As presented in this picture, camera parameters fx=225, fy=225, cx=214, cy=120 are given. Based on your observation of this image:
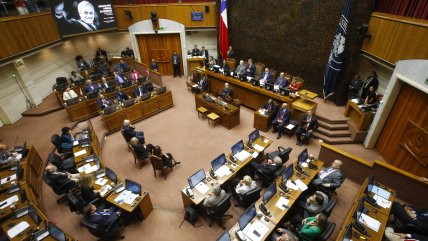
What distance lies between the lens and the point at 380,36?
25.5 feet

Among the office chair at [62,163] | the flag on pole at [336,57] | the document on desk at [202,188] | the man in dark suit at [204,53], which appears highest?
the flag on pole at [336,57]

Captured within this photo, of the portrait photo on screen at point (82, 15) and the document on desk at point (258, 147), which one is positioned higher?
the portrait photo on screen at point (82, 15)

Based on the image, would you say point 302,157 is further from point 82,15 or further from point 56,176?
point 82,15

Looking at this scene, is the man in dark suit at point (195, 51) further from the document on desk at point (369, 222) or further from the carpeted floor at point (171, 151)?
the document on desk at point (369, 222)

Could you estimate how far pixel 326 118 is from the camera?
9.31 metres

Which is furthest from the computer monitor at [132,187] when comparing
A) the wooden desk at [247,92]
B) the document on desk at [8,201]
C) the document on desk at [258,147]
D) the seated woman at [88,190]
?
the wooden desk at [247,92]

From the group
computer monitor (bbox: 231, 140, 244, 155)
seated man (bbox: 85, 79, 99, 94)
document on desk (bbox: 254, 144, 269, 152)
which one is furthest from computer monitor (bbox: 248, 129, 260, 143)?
seated man (bbox: 85, 79, 99, 94)

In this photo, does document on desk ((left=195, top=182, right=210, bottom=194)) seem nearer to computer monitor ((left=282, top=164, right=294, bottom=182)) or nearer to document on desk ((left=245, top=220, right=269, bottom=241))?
document on desk ((left=245, top=220, right=269, bottom=241))

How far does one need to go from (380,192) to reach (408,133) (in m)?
2.63

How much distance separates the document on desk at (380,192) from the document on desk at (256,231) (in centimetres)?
317

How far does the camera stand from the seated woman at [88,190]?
574 centimetres

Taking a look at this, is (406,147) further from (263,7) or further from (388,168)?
(263,7)

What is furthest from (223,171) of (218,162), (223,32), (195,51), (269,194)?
(195,51)

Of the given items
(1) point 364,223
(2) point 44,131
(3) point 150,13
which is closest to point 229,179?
(1) point 364,223
